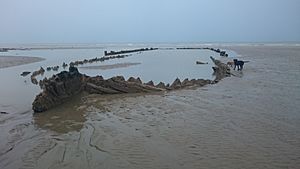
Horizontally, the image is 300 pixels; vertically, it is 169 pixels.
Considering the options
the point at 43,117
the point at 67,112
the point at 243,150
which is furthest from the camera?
the point at 67,112

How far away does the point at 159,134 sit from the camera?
921 cm

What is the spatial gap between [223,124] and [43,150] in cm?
529

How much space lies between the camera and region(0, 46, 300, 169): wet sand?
725 cm

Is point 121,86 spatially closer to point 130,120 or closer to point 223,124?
point 130,120

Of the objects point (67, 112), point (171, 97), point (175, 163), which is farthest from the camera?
point (171, 97)

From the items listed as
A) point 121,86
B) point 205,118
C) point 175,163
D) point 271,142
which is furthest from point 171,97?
point 175,163

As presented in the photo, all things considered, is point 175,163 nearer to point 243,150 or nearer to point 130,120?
point 243,150

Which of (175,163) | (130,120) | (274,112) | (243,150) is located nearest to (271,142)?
(243,150)

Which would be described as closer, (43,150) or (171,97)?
(43,150)

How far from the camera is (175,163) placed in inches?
278

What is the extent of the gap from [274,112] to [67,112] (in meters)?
7.56

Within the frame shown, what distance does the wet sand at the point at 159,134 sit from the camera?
7.25m

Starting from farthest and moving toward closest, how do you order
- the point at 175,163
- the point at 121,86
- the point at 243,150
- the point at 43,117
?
the point at 121,86 → the point at 43,117 → the point at 243,150 → the point at 175,163

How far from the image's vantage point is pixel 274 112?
37.9 ft
